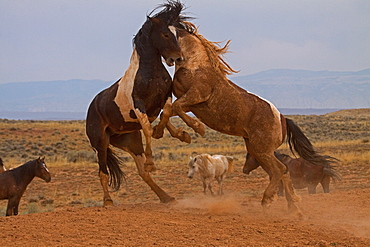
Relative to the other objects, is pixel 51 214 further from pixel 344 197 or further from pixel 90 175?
pixel 90 175

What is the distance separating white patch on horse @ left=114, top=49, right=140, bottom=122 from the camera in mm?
8227

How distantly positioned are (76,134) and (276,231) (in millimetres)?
34622

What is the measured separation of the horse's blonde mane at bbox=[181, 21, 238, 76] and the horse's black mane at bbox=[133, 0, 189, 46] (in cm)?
16

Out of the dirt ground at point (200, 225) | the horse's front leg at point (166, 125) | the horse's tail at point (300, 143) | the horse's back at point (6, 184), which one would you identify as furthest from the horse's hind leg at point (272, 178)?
the horse's back at point (6, 184)

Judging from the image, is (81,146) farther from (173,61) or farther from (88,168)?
(173,61)

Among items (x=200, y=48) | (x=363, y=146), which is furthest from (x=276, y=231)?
(x=363, y=146)

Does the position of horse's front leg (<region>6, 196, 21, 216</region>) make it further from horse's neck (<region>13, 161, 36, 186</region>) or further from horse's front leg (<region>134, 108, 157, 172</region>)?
horse's front leg (<region>134, 108, 157, 172</region>)

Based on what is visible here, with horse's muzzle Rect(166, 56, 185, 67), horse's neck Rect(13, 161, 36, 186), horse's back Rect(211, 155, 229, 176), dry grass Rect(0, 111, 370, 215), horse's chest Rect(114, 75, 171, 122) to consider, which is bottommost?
dry grass Rect(0, 111, 370, 215)

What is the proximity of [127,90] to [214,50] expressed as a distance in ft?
5.41

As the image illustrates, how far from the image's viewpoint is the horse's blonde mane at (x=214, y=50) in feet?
26.5

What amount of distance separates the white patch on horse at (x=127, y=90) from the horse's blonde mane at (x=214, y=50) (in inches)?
41.9

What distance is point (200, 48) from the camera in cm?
809

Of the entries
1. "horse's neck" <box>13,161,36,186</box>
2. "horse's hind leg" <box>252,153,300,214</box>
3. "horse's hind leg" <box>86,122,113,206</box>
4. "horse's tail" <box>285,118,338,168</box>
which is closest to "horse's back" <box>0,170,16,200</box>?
"horse's neck" <box>13,161,36,186</box>

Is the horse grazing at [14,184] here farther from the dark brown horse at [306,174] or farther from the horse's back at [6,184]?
the dark brown horse at [306,174]
